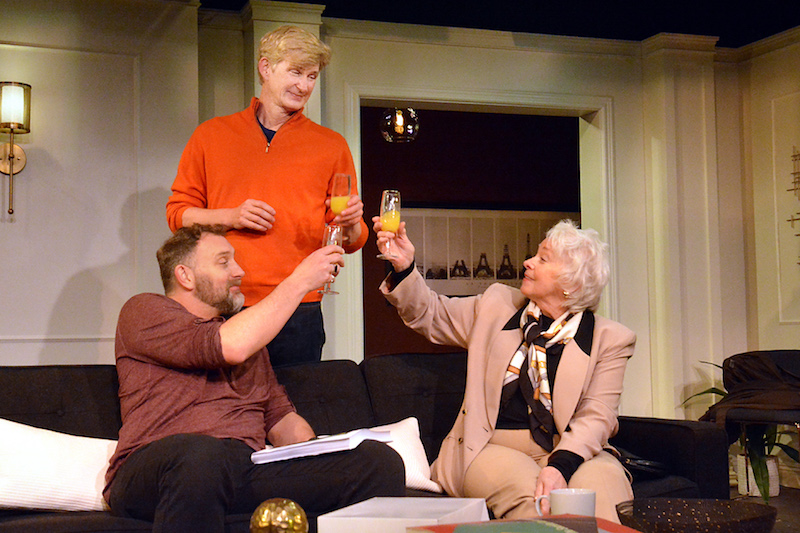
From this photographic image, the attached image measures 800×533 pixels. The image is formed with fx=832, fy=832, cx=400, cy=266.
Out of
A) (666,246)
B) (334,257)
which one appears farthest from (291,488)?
(666,246)

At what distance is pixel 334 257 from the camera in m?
2.38

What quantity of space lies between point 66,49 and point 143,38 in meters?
0.39

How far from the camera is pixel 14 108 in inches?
160

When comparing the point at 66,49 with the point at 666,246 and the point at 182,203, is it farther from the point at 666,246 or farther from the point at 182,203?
the point at 666,246

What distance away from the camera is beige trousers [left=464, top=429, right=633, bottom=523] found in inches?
95.5

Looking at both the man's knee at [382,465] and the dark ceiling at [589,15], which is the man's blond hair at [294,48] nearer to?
the man's knee at [382,465]

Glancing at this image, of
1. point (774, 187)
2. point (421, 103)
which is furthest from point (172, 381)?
point (774, 187)

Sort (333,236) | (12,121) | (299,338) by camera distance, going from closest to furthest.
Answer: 1. (333,236)
2. (299,338)
3. (12,121)

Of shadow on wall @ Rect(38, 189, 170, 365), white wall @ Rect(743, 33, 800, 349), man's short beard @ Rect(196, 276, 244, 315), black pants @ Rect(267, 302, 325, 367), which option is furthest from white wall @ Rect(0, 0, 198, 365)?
white wall @ Rect(743, 33, 800, 349)

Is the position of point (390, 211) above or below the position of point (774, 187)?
below

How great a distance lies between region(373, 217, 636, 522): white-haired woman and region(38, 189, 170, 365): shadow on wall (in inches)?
81.0

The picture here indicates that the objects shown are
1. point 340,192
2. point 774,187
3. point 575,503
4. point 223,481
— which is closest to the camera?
point 575,503

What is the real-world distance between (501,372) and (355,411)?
0.53 m

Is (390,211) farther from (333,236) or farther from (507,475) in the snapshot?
(507,475)
